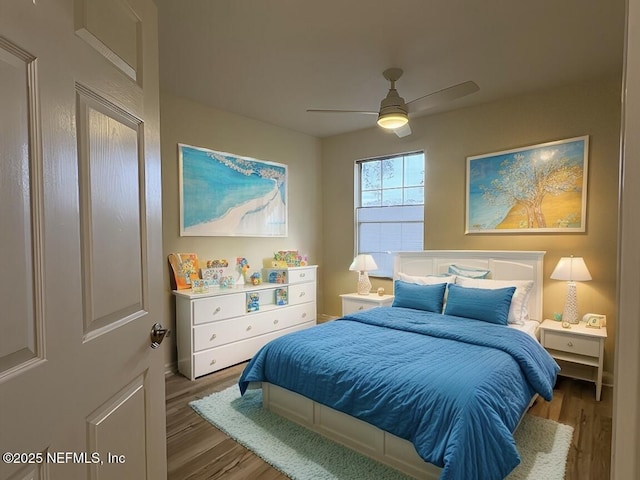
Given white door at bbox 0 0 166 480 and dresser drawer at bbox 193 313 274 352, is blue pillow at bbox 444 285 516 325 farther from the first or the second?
white door at bbox 0 0 166 480

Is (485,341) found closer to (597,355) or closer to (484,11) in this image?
(597,355)

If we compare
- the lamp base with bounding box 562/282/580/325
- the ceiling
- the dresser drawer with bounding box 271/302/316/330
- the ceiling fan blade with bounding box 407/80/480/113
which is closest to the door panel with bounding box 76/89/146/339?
the ceiling

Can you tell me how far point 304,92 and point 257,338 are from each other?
2621mm

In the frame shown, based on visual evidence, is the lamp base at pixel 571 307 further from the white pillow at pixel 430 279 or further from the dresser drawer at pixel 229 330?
the dresser drawer at pixel 229 330

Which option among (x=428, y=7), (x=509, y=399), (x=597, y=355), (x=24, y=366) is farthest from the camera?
(x=597, y=355)

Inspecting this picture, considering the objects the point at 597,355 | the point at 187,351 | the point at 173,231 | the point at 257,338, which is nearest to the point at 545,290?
the point at 597,355

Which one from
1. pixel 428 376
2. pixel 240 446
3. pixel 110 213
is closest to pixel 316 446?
pixel 240 446

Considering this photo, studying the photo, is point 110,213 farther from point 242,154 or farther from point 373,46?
point 242,154

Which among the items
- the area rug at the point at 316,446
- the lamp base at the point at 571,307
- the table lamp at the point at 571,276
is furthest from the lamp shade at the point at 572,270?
the area rug at the point at 316,446

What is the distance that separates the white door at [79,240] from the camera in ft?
2.24

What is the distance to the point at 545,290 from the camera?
3381 mm

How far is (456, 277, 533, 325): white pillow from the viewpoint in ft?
10.2

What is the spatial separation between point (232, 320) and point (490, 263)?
2731mm

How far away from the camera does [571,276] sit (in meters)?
2.98
